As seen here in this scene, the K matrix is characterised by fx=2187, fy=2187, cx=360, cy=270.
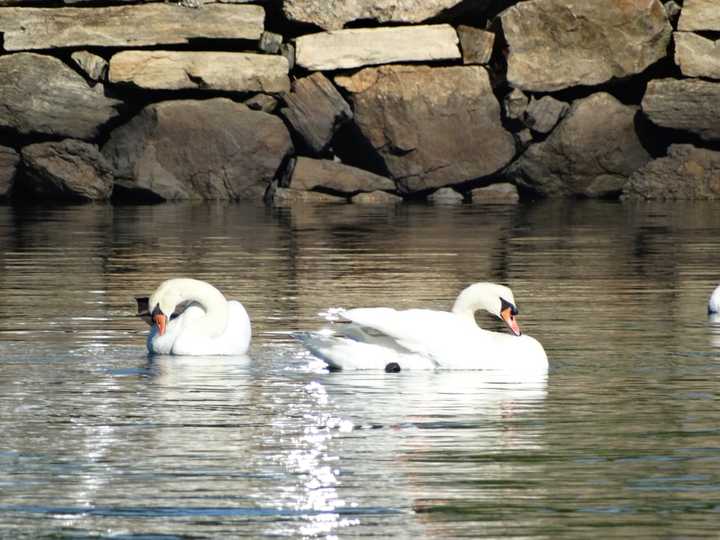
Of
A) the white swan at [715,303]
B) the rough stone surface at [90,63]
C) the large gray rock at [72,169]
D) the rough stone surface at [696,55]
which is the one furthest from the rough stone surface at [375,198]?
the white swan at [715,303]

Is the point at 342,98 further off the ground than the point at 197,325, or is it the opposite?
the point at 197,325

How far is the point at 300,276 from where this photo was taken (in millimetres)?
16984

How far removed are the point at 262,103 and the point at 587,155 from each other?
448cm

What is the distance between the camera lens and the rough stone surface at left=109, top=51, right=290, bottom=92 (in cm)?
2845

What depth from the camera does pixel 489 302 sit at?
11.5 meters

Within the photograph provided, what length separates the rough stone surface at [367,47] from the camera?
2877 cm

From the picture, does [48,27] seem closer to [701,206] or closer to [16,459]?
[701,206]

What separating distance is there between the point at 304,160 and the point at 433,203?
182 cm

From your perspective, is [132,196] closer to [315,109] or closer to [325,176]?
[325,176]

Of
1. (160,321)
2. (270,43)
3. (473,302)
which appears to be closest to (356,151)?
(270,43)

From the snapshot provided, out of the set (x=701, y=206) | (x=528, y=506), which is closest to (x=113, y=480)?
(x=528, y=506)

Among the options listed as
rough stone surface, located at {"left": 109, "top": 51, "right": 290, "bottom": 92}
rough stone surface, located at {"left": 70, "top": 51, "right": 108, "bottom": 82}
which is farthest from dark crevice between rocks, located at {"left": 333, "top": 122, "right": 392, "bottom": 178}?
rough stone surface, located at {"left": 70, "top": 51, "right": 108, "bottom": 82}

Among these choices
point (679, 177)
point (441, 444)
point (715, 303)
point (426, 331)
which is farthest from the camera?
point (679, 177)

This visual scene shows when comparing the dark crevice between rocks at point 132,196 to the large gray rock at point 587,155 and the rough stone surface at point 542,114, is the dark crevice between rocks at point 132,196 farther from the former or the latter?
the rough stone surface at point 542,114
